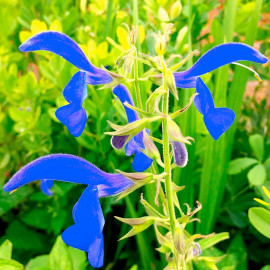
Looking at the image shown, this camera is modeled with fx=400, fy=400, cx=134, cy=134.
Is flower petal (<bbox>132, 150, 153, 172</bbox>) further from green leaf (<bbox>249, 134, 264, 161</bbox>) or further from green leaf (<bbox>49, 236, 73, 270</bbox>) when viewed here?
green leaf (<bbox>249, 134, 264, 161</bbox>)

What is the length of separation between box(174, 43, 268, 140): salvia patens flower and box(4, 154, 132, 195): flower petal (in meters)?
0.14

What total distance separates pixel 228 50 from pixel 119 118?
55 cm

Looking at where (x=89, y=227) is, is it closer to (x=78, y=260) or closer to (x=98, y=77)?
(x=98, y=77)

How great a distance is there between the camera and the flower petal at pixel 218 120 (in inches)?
20.1

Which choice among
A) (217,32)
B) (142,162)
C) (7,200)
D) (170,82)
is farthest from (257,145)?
(7,200)

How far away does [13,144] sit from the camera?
1185mm

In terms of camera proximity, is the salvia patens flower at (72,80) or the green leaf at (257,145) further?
the green leaf at (257,145)

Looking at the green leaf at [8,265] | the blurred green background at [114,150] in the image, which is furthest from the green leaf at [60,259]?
the green leaf at [8,265]

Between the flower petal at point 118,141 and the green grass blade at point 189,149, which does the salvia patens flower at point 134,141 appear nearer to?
the flower petal at point 118,141

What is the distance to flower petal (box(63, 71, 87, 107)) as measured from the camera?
524 millimetres

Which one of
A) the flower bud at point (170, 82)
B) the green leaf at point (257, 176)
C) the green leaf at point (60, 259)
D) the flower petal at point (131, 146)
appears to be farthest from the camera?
the green leaf at point (257, 176)

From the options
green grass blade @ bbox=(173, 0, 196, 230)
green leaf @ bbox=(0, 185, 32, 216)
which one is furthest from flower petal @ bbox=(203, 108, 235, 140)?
green leaf @ bbox=(0, 185, 32, 216)

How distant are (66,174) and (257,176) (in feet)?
1.69

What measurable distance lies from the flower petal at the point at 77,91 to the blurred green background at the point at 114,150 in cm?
32
